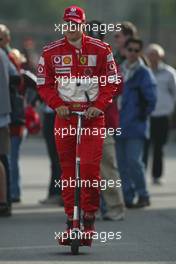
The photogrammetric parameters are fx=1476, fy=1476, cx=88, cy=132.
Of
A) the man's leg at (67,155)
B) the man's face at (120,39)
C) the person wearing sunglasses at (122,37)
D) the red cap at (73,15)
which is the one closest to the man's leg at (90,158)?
the man's leg at (67,155)

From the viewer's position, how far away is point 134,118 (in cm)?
1664

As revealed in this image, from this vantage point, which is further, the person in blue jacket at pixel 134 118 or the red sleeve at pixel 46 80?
the person in blue jacket at pixel 134 118

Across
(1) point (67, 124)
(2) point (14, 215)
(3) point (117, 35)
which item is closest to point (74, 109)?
Answer: (1) point (67, 124)

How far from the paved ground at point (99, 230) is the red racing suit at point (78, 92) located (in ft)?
1.63

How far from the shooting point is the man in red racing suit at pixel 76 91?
11852mm

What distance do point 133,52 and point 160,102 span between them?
3.46 meters

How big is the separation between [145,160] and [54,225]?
4867mm

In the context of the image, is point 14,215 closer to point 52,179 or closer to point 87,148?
point 52,179

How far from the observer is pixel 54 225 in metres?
14.3

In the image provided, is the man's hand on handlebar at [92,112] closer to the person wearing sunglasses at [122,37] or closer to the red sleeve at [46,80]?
the red sleeve at [46,80]

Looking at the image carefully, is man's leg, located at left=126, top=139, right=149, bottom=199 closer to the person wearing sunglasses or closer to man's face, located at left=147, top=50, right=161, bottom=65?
the person wearing sunglasses

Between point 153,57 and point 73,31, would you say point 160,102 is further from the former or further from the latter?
point 73,31

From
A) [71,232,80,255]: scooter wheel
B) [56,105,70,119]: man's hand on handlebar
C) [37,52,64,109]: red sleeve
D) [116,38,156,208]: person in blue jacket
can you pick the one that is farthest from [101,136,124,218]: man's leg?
[71,232,80,255]: scooter wheel

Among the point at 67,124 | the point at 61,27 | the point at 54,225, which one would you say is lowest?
the point at 54,225
